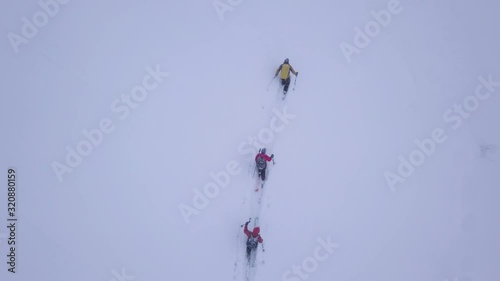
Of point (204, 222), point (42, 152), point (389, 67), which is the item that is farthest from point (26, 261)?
point (389, 67)

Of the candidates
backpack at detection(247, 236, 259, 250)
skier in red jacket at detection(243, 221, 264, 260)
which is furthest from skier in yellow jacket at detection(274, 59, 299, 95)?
backpack at detection(247, 236, 259, 250)

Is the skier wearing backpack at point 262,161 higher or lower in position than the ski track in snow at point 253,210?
higher

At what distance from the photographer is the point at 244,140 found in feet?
35.9

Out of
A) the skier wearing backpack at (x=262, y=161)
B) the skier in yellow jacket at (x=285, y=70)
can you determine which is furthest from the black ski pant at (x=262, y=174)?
the skier in yellow jacket at (x=285, y=70)

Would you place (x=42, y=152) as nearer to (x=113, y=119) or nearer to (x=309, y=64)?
(x=113, y=119)

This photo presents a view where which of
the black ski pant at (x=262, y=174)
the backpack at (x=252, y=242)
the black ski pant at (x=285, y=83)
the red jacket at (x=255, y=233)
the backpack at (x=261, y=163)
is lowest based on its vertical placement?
the backpack at (x=252, y=242)

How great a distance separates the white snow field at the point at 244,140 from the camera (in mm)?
9859

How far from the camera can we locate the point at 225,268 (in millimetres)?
9812

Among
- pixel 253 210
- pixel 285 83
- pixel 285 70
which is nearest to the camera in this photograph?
pixel 253 210

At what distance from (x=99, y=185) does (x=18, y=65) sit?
15.3 feet

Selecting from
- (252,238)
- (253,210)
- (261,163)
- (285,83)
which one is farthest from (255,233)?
(285,83)

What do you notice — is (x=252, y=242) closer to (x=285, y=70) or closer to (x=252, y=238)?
(x=252, y=238)

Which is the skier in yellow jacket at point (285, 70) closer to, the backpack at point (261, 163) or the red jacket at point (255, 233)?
the backpack at point (261, 163)

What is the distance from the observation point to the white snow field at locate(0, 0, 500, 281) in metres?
9.86
